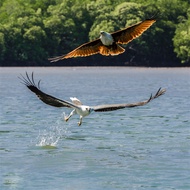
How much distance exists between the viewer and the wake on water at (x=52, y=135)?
2617 centimetres

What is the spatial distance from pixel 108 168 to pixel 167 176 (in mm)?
1707

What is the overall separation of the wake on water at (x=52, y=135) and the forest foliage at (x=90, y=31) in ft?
293

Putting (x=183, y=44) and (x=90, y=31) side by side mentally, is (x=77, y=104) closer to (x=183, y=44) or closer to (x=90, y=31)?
(x=183, y=44)

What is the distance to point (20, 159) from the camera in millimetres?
22469

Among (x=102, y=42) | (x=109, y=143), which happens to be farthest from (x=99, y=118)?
(x=102, y=42)

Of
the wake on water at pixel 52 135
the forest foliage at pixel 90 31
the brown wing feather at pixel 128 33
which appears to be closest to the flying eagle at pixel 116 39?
the brown wing feather at pixel 128 33

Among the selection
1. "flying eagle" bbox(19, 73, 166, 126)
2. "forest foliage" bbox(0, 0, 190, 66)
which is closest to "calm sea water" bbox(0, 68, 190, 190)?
"flying eagle" bbox(19, 73, 166, 126)

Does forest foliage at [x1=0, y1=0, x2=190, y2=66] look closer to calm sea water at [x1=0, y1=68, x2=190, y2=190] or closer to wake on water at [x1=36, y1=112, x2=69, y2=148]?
calm sea water at [x1=0, y1=68, x2=190, y2=190]

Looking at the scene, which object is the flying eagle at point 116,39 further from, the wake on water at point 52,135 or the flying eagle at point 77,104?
the wake on water at point 52,135

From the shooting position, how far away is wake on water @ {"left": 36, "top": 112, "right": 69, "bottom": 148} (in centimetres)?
2617

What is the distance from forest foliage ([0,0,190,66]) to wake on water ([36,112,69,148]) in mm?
89233

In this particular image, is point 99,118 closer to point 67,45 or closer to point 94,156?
point 94,156

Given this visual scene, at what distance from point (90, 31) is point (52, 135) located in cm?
10294

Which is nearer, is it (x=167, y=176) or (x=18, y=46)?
(x=167, y=176)
